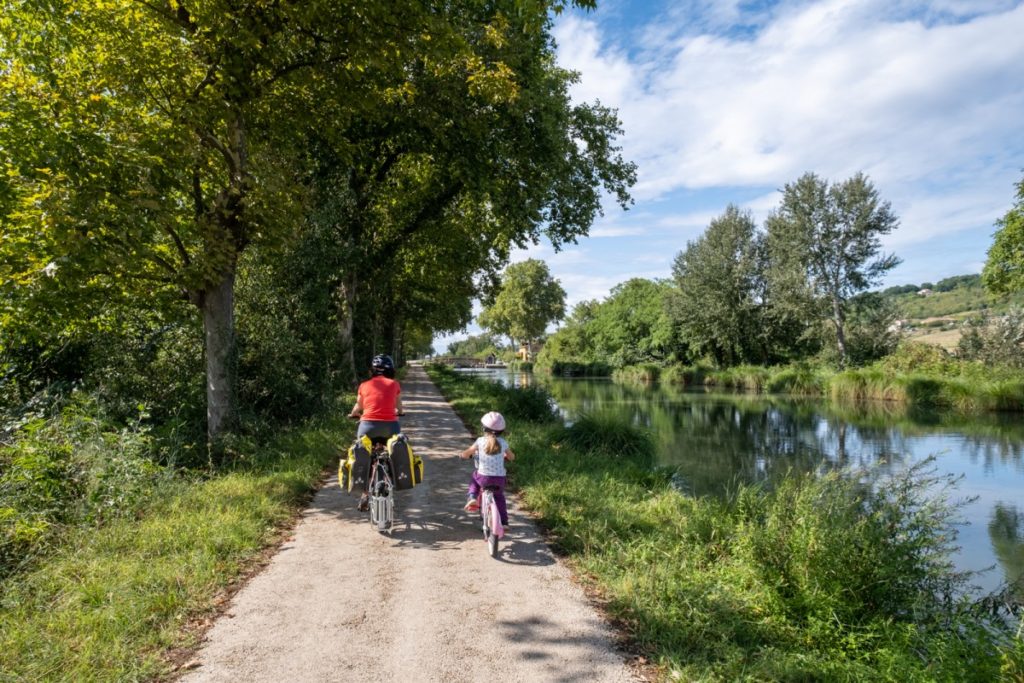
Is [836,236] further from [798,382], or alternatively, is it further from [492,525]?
[492,525]

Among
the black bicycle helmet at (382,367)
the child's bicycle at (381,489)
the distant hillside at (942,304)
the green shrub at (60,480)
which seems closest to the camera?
the green shrub at (60,480)

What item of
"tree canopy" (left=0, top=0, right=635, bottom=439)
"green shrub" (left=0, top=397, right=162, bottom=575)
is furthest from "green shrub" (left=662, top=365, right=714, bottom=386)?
"green shrub" (left=0, top=397, right=162, bottom=575)

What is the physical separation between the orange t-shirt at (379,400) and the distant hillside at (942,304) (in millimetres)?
33922

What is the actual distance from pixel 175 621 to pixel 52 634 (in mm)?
686

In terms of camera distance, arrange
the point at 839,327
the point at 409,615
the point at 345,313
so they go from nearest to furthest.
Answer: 1. the point at 409,615
2. the point at 345,313
3. the point at 839,327

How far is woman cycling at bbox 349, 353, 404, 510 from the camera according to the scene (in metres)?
6.45

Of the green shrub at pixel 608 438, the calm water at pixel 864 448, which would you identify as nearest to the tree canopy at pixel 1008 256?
the calm water at pixel 864 448

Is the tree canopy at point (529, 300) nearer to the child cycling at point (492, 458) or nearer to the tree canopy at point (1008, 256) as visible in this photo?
the tree canopy at point (1008, 256)

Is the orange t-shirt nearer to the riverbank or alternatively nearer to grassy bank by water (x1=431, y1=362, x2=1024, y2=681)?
grassy bank by water (x1=431, y1=362, x2=1024, y2=681)

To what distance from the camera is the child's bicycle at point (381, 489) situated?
6.14 m

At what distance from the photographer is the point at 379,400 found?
6469 millimetres

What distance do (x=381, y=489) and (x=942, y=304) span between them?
132538 millimetres

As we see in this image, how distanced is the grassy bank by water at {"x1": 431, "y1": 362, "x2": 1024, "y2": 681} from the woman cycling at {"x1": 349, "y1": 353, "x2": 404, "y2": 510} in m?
2.17

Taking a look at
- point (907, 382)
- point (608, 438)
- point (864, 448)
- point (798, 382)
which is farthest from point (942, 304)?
point (608, 438)
